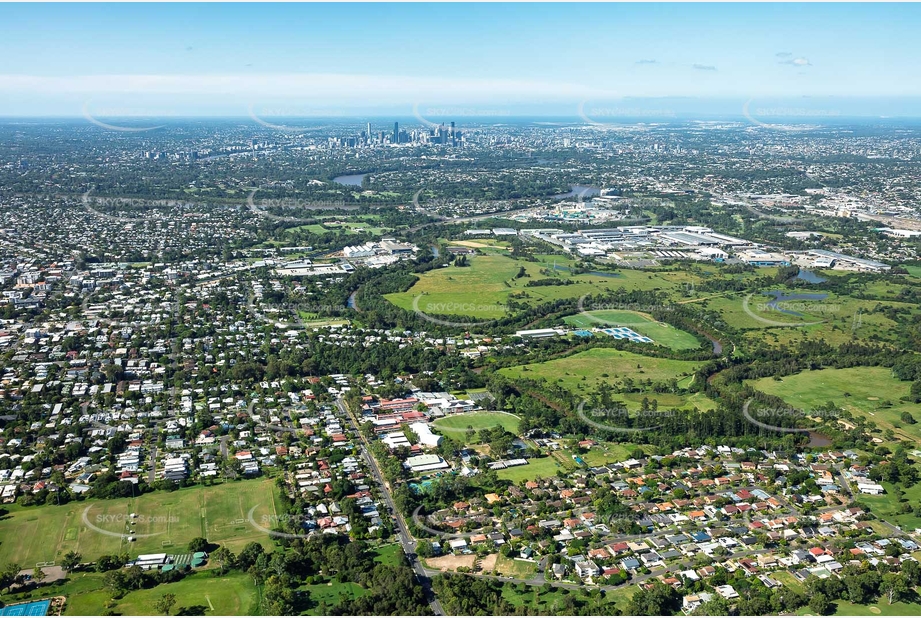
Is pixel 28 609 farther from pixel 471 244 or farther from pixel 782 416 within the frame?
pixel 471 244

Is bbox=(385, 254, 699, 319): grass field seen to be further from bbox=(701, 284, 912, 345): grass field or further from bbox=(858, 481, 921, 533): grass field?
bbox=(858, 481, 921, 533): grass field

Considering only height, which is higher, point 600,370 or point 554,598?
point 600,370

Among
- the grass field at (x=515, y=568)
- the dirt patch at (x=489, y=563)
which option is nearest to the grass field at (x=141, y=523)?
the dirt patch at (x=489, y=563)

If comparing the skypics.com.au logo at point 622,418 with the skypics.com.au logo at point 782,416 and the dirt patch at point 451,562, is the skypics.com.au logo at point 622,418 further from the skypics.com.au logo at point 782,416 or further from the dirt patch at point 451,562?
the dirt patch at point 451,562

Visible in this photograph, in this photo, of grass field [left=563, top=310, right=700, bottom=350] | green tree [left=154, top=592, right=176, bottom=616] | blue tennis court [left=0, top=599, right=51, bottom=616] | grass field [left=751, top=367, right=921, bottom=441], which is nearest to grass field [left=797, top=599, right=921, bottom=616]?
grass field [left=751, top=367, right=921, bottom=441]

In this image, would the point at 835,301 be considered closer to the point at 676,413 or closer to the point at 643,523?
the point at 676,413

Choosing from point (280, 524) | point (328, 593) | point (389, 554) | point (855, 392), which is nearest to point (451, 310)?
point (855, 392)

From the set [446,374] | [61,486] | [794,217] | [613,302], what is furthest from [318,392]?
[794,217]
